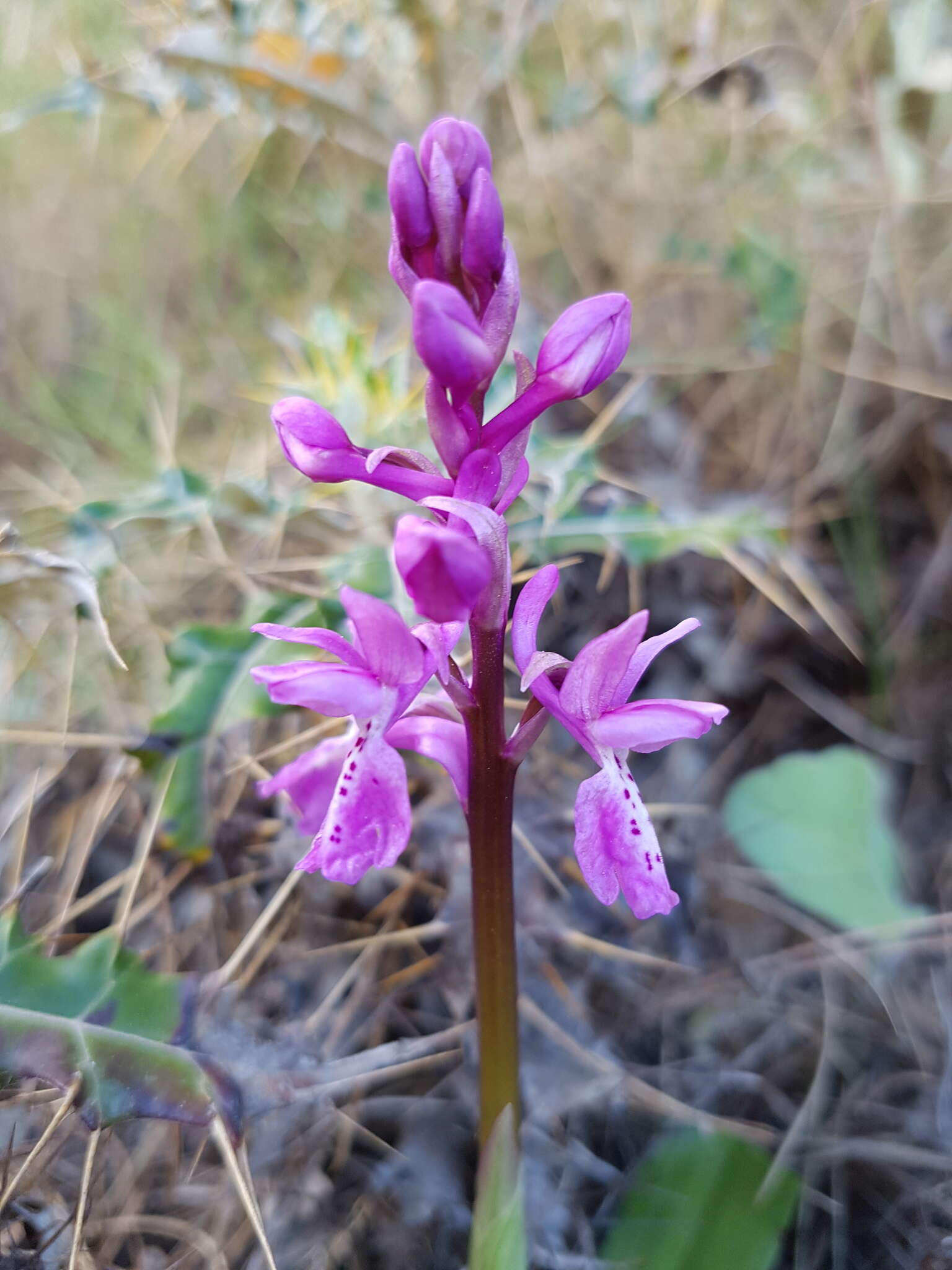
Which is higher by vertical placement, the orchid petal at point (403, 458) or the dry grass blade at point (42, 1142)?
the orchid petal at point (403, 458)

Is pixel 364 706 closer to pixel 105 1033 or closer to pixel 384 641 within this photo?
pixel 384 641

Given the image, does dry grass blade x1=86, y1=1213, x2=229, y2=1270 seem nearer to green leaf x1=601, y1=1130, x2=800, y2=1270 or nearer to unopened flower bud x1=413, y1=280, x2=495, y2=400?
green leaf x1=601, y1=1130, x2=800, y2=1270

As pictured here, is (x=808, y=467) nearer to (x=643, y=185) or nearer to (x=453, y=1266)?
(x=643, y=185)

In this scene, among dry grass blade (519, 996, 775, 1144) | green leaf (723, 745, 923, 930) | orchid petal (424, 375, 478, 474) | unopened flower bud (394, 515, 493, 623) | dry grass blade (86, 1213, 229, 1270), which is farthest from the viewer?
green leaf (723, 745, 923, 930)

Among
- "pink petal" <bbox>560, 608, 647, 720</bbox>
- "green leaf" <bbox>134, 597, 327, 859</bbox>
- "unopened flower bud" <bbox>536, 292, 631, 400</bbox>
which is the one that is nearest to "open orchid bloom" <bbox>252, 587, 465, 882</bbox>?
"pink petal" <bbox>560, 608, 647, 720</bbox>

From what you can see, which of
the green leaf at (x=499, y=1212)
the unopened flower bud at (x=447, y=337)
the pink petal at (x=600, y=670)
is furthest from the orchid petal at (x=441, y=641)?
the green leaf at (x=499, y=1212)

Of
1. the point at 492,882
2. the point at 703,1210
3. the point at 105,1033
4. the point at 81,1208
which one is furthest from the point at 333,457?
the point at 703,1210

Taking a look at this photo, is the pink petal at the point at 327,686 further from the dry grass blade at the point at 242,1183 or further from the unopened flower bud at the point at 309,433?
the dry grass blade at the point at 242,1183
